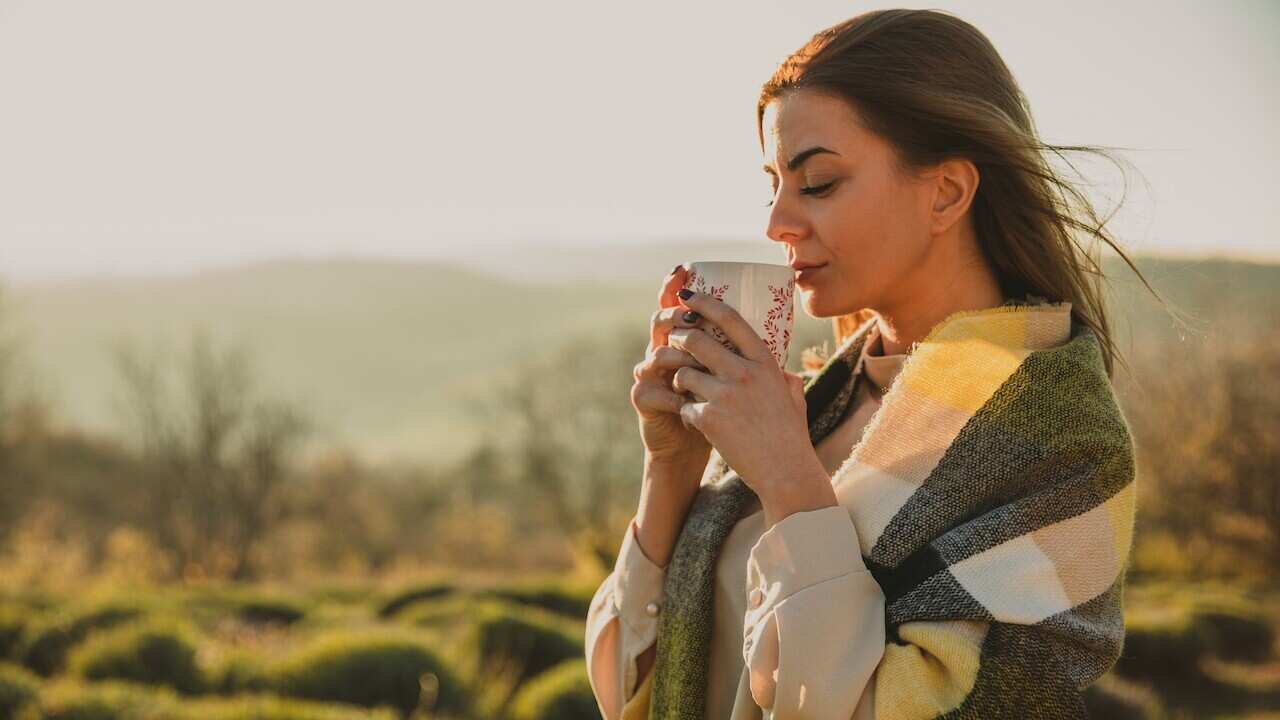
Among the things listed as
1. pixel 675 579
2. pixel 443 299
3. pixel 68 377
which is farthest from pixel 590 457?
pixel 443 299

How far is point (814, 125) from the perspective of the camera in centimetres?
158

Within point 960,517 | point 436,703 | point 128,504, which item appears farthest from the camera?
point 128,504

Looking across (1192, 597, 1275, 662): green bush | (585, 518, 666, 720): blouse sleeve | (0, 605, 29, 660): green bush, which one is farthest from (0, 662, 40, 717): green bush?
(1192, 597, 1275, 662): green bush

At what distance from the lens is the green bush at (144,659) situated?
18.2ft

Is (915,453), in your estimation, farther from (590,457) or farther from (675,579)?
(590,457)

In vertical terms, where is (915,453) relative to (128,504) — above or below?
above

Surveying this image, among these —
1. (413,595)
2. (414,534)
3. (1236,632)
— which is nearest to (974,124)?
(413,595)

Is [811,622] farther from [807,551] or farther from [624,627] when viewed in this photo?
[624,627]

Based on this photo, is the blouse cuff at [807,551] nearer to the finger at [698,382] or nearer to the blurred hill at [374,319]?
the finger at [698,382]

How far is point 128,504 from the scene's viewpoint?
81.6 ft

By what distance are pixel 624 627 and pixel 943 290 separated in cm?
87

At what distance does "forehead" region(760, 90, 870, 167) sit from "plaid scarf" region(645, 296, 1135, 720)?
358 mm

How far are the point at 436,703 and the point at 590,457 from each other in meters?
20.3

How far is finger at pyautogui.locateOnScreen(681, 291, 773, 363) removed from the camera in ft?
4.91
